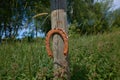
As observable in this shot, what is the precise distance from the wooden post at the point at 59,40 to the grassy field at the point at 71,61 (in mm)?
348

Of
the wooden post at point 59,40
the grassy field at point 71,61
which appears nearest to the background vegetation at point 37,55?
the grassy field at point 71,61

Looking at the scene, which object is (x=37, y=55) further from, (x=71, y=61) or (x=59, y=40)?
(x=59, y=40)

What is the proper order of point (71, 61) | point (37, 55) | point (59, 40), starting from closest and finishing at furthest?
point (59, 40) → point (37, 55) → point (71, 61)

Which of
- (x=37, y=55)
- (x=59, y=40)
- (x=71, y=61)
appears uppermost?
(x=59, y=40)

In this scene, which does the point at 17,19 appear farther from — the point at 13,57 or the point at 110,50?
the point at 110,50

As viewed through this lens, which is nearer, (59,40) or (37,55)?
(59,40)

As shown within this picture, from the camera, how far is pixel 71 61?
5.37 meters

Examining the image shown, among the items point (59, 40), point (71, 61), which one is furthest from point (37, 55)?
point (59, 40)

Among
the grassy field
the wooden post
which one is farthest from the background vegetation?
the wooden post

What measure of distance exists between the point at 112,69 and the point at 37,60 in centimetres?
177

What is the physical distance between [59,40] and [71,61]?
55.7 inches

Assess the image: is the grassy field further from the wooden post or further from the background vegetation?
the wooden post

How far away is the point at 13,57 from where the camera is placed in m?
4.82

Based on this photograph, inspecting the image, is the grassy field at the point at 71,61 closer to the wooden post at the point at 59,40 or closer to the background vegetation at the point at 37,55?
the background vegetation at the point at 37,55
